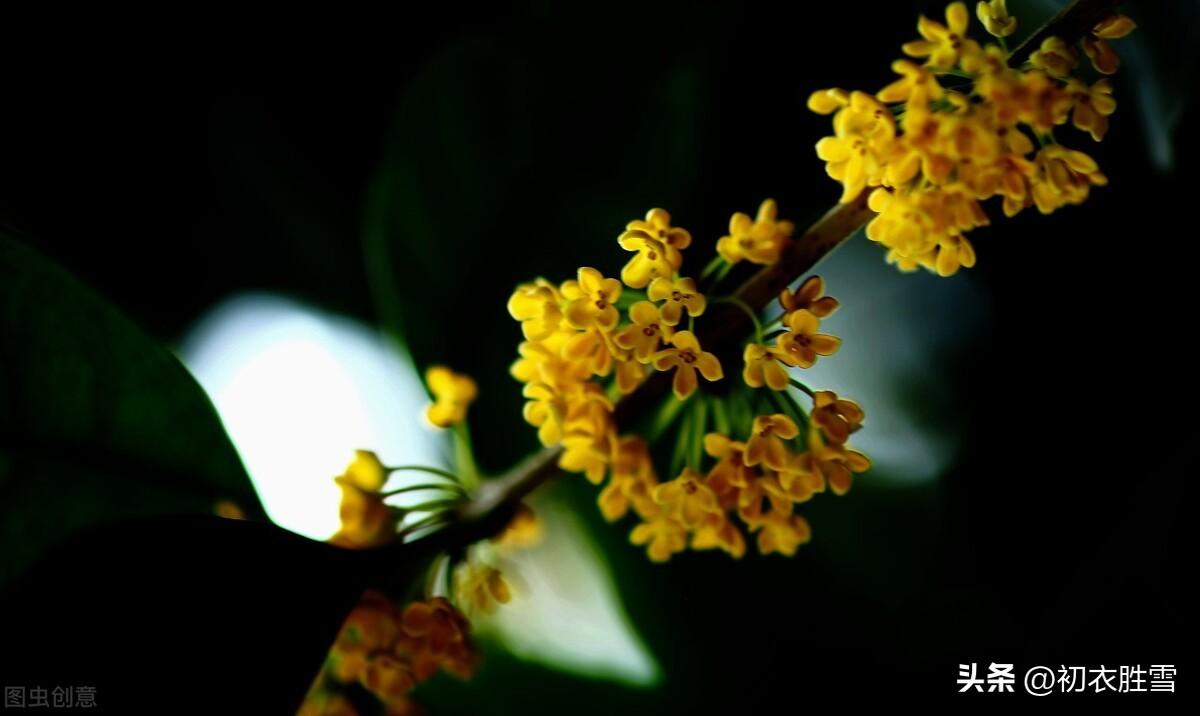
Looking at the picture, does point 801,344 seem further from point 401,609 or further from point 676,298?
point 401,609

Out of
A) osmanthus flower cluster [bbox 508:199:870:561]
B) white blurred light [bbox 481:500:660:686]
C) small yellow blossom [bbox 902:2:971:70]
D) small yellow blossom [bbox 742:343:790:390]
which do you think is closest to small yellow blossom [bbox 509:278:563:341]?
osmanthus flower cluster [bbox 508:199:870:561]

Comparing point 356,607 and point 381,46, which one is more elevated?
point 381,46

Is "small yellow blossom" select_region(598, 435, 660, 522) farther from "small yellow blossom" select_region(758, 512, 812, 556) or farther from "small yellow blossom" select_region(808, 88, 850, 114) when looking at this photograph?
"small yellow blossom" select_region(808, 88, 850, 114)

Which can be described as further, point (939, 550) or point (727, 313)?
point (939, 550)

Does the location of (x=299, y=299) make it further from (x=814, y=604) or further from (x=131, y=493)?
(x=814, y=604)

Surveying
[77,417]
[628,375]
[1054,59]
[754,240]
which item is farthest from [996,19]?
[77,417]

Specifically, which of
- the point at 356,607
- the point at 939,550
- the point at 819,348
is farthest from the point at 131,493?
the point at 939,550
